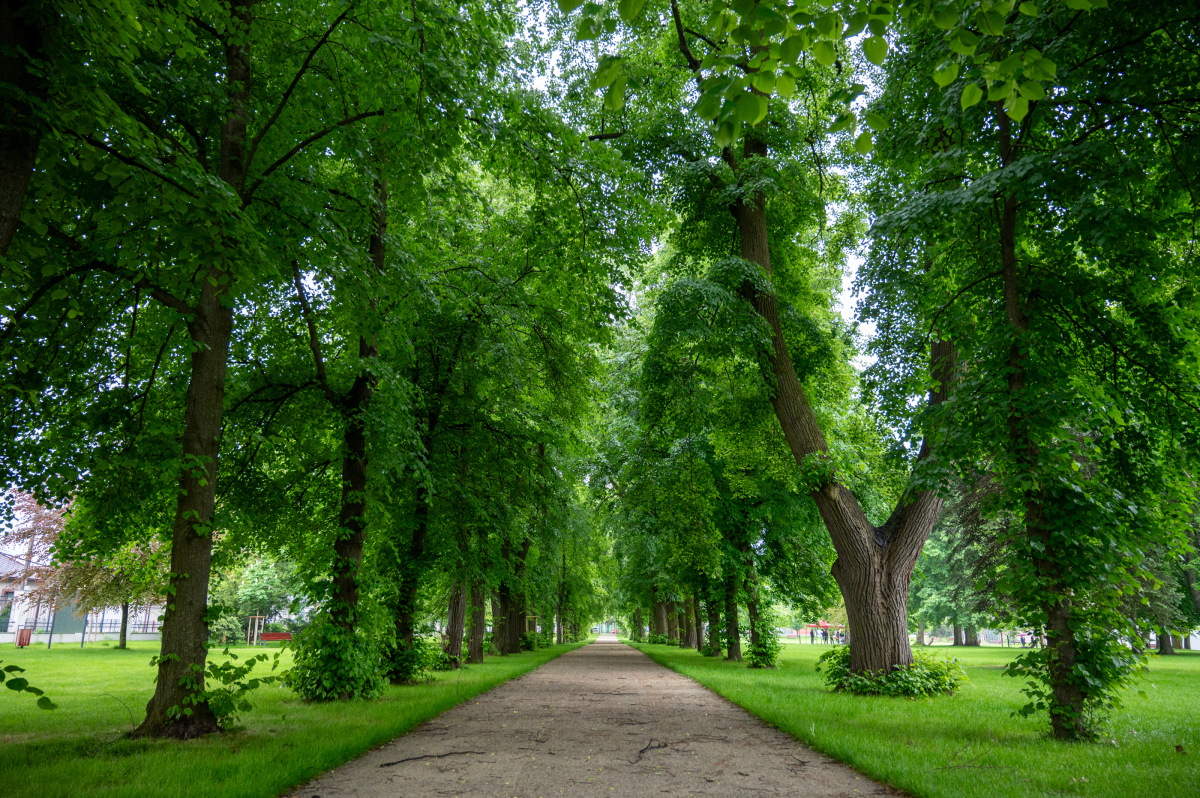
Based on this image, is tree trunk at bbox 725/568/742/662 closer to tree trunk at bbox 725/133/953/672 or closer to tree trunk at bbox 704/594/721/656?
tree trunk at bbox 704/594/721/656

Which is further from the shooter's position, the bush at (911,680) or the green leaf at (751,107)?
the bush at (911,680)

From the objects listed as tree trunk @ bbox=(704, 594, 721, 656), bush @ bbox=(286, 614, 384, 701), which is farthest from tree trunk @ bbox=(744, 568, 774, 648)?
bush @ bbox=(286, 614, 384, 701)

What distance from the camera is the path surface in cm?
488

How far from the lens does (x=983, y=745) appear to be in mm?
6059

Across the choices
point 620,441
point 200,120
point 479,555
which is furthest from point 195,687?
point 620,441

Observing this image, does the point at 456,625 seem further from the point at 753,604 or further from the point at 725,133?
the point at 725,133

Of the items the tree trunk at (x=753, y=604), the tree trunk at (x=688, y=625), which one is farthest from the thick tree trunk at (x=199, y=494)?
the tree trunk at (x=688, y=625)

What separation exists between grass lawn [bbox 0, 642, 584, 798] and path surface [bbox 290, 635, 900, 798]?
0.27 meters

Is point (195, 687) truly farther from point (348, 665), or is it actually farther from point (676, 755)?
point (676, 755)

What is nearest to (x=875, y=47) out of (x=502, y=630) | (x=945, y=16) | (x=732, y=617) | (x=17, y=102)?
(x=945, y=16)

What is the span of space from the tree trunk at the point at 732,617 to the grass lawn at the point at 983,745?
980cm

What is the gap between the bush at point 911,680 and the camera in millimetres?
9969

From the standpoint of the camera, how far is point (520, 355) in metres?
11.6

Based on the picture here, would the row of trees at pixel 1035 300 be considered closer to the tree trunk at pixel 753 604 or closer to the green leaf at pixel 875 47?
the green leaf at pixel 875 47
